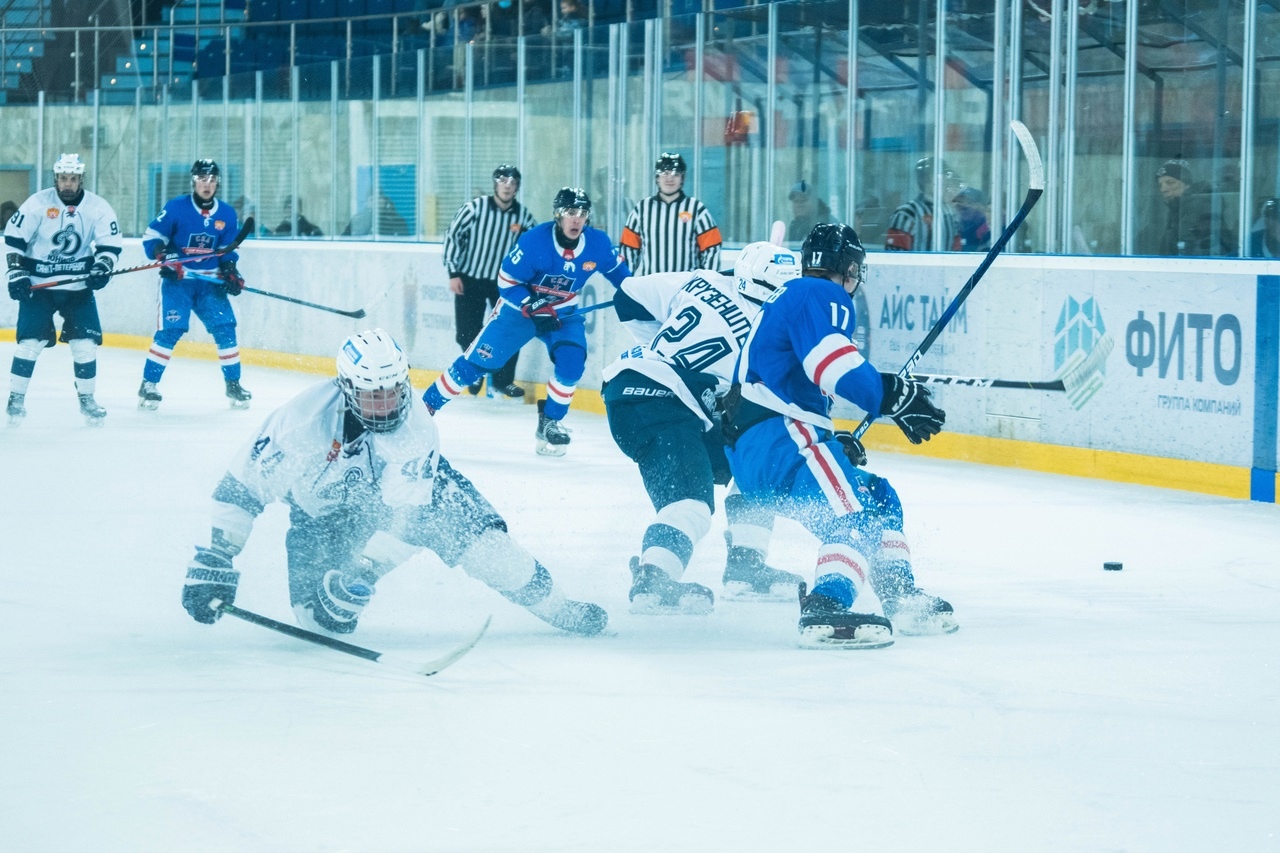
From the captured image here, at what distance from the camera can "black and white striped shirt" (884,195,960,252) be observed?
7410 millimetres

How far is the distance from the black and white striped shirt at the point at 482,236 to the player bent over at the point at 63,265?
1921 mm

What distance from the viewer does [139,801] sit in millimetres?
2518

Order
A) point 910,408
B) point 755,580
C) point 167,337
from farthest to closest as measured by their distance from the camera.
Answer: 1. point 167,337
2. point 755,580
3. point 910,408

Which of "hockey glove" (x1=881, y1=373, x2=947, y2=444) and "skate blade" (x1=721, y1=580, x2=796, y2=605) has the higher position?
"hockey glove" (x1=881, y1=373, x2=947, y2=444)

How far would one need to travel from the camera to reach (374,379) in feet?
10.6

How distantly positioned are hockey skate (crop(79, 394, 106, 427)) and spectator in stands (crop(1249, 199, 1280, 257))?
481 cm

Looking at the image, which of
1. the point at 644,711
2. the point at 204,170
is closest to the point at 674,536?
the point at 644,711

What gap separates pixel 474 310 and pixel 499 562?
20.3 ft

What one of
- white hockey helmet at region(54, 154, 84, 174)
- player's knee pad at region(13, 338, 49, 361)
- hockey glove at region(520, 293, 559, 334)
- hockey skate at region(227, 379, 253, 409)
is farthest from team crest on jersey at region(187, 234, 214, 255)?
hockey glove at region(520, 293, 559, 334)

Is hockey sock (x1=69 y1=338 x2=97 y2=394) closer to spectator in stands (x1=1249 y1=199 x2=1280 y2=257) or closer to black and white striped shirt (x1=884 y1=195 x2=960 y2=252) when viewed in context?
black and white striped shirt (x1=884 y1=195 x2=960 y2=252)

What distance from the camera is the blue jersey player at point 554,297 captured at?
7.23m

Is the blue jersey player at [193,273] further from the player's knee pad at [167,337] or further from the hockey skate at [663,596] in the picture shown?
the hockey skate at [663,596]

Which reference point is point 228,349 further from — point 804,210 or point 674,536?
point 674,536

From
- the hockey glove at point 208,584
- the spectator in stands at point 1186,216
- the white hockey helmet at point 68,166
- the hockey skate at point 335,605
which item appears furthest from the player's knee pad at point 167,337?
the hockey glove at point 208,584
